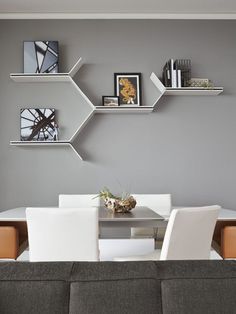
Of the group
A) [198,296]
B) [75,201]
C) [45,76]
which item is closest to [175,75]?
[45,76]

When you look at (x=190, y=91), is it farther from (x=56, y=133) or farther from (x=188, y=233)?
(x=188, y=233)

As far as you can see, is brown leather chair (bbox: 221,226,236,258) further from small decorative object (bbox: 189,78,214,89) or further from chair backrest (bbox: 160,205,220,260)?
small decorative object (bbox: 189,78,214,89)

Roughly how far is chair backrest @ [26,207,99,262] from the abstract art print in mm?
2352

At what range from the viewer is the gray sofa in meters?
0.81

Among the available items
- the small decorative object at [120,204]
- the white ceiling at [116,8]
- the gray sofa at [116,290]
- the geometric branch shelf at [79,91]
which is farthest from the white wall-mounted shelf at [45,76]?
the gray sofa at [116,290]

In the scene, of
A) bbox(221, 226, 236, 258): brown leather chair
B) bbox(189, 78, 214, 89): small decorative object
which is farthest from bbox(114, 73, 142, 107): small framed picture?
bbox(221, 226, 236, 258): brown leather chair

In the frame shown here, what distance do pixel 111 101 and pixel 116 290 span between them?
3.06 m

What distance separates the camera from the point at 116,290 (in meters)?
0.83

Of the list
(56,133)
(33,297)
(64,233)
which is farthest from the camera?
(56,133)

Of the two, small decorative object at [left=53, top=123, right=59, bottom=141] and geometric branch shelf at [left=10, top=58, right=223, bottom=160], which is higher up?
geometric branch shelf at [left=10, top=58, right=223, bottom=160]

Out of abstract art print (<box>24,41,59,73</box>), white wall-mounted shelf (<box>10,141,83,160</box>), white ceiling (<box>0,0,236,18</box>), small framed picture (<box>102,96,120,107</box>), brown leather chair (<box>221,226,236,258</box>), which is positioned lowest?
brown leather chair (<box>221,226,236,258</box>)

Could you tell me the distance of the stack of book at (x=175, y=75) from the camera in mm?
3596

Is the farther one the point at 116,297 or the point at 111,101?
the point at 111,101

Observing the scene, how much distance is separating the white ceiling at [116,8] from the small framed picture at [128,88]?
0.72 metres
